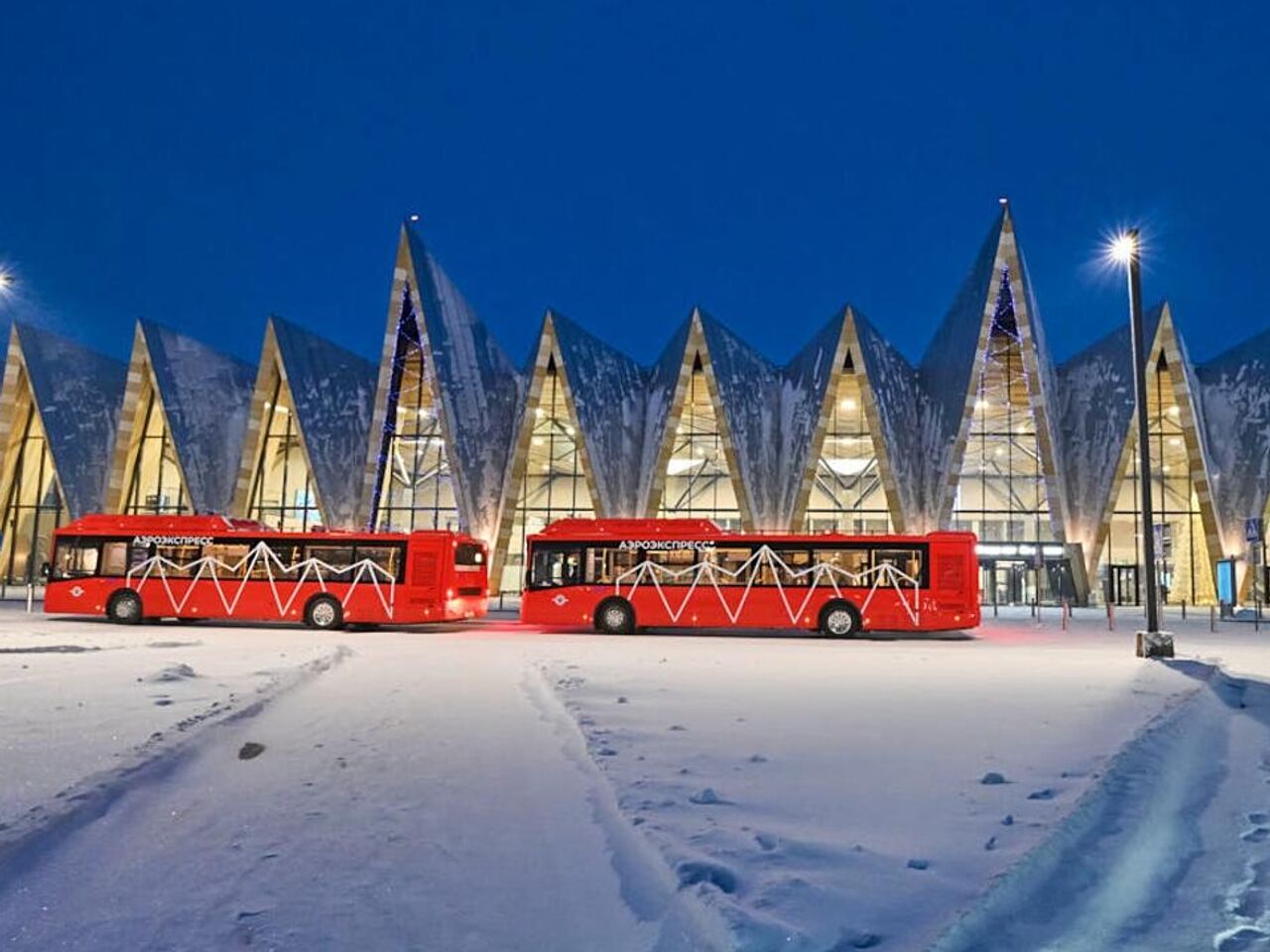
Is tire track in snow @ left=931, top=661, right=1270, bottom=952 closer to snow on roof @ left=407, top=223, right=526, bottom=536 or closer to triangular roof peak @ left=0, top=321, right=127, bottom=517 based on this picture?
snow on roof @ left=407, top=223, right=526, bottom=536

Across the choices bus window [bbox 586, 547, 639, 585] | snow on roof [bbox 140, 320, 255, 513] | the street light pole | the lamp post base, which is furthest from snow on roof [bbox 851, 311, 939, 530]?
snow on roof [bbox 140, 320, 255, 513]

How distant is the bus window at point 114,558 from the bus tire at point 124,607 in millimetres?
511

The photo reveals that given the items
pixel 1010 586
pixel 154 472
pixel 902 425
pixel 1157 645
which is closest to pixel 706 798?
pixel 1157 645

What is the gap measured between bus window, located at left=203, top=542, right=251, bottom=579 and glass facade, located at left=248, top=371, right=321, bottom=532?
61.1ft

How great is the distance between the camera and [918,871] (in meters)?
4.00

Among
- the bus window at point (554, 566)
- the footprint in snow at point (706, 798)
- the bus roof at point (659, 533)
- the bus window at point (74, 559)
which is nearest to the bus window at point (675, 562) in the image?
the bus roof at point (659, 533)

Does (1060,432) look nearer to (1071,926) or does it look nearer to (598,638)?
(598,638)

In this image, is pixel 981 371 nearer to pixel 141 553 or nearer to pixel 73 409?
pixel 141 553

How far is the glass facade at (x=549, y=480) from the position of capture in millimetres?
40125

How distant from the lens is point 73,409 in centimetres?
3972

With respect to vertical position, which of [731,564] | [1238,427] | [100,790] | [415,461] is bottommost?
[100,790]

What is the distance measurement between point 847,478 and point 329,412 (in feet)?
72.9

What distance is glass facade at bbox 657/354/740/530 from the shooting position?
4100 centimetres

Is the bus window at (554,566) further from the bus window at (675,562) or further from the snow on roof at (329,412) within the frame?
the snow on roof at (329,412)
